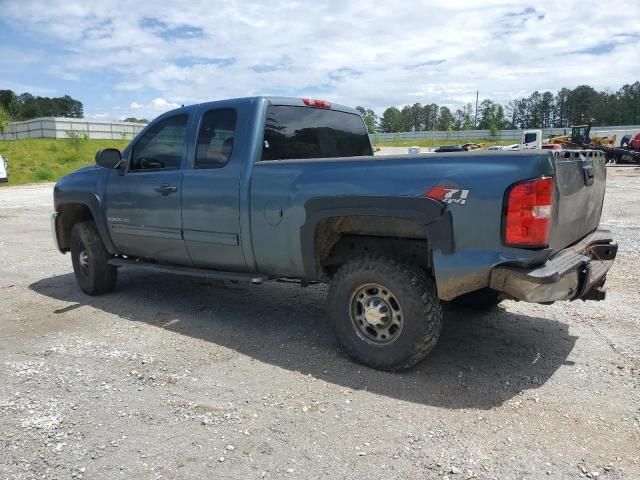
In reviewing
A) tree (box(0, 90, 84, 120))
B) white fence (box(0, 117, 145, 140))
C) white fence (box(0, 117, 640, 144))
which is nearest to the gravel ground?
white fence (box(0, 117, 640, 144))

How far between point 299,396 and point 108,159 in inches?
132

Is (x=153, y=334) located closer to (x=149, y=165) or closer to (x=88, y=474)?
(x=149, y=165)

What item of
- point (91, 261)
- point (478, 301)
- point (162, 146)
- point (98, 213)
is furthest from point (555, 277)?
point (91, 261)

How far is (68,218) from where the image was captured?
6.51m

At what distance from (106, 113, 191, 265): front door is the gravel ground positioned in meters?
0.69

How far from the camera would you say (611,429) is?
10.2 ft

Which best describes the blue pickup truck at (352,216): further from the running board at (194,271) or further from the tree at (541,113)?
the tree at (541,113)

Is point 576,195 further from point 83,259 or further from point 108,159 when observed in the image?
point 83,259

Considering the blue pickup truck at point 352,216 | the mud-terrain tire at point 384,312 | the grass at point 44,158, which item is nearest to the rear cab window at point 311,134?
the blue pickup truck at point 352,216

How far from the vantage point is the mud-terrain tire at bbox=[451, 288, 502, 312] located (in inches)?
195

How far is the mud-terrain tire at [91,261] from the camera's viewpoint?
6.10 meters

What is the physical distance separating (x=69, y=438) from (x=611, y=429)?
3107 millimetres

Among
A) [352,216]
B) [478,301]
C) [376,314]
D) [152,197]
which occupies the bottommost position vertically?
[478,301]

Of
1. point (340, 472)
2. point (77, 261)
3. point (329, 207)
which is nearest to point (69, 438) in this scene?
point (340, 472)
